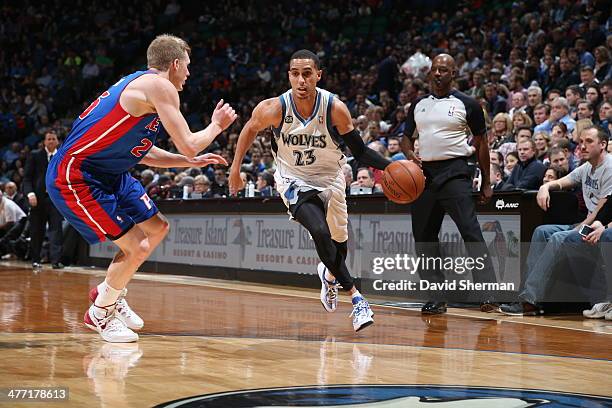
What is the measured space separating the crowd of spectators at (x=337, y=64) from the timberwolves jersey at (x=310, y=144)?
88 cm

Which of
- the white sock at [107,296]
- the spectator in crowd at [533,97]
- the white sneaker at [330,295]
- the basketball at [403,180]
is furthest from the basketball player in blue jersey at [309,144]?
the spectator in crowd at [533,97]

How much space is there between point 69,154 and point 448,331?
2.76m

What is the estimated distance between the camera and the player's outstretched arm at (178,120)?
4.82m

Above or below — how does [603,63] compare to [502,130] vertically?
above

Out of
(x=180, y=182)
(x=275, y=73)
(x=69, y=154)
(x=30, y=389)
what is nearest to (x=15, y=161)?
(x=275, y=73)

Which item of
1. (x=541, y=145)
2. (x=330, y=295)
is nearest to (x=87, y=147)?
(x=330, y=295)

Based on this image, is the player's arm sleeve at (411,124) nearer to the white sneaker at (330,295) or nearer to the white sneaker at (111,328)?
the white sneaker at (330,295)

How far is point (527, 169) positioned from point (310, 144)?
2.97m

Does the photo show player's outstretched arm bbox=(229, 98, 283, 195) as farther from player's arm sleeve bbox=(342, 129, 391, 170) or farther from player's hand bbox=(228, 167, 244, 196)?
player's arm sleeve bbox=(342, 129, 391, 170)

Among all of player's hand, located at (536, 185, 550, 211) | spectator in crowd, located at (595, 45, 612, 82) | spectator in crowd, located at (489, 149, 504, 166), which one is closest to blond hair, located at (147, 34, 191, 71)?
player's hand, located at (536, 185, 550, 211)

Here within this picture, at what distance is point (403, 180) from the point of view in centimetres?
606

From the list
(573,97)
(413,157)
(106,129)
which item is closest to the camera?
(106,129)

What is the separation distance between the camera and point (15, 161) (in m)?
18.9

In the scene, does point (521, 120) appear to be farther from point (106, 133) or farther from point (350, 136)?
point (106, 133)
